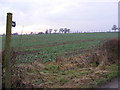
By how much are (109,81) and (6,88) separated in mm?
4309

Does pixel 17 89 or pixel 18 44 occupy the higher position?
pixel 18 44

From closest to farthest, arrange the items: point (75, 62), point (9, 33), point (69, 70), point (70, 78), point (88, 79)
→ point (9, 33)
point (88, 79)
point (70, 78)
point (69, 70)
point (75, 62)

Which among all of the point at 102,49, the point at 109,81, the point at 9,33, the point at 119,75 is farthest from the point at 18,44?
the point at 102,49

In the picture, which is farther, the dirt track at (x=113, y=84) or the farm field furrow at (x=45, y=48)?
the dirt track at (x=113, y=84)

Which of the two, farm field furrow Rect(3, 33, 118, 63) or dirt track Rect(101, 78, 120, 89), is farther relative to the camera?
dirt track Rect(101, 78, 120, 89)

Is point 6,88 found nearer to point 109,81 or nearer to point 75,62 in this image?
point 109,81

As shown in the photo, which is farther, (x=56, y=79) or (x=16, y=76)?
(x=56, y=79)

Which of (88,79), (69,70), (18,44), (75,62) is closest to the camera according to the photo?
(18,44)

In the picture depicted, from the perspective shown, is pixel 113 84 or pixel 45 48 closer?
pixel 113 84

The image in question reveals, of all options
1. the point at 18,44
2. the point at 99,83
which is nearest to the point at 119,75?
the point at 99,83

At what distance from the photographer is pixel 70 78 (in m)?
9.66

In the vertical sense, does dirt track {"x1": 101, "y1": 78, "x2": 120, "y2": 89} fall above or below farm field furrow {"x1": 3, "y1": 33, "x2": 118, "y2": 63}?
below

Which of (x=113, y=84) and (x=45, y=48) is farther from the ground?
(x=45, y=48)

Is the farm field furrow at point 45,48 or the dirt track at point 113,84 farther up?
the farm field furrow at point 45,48
